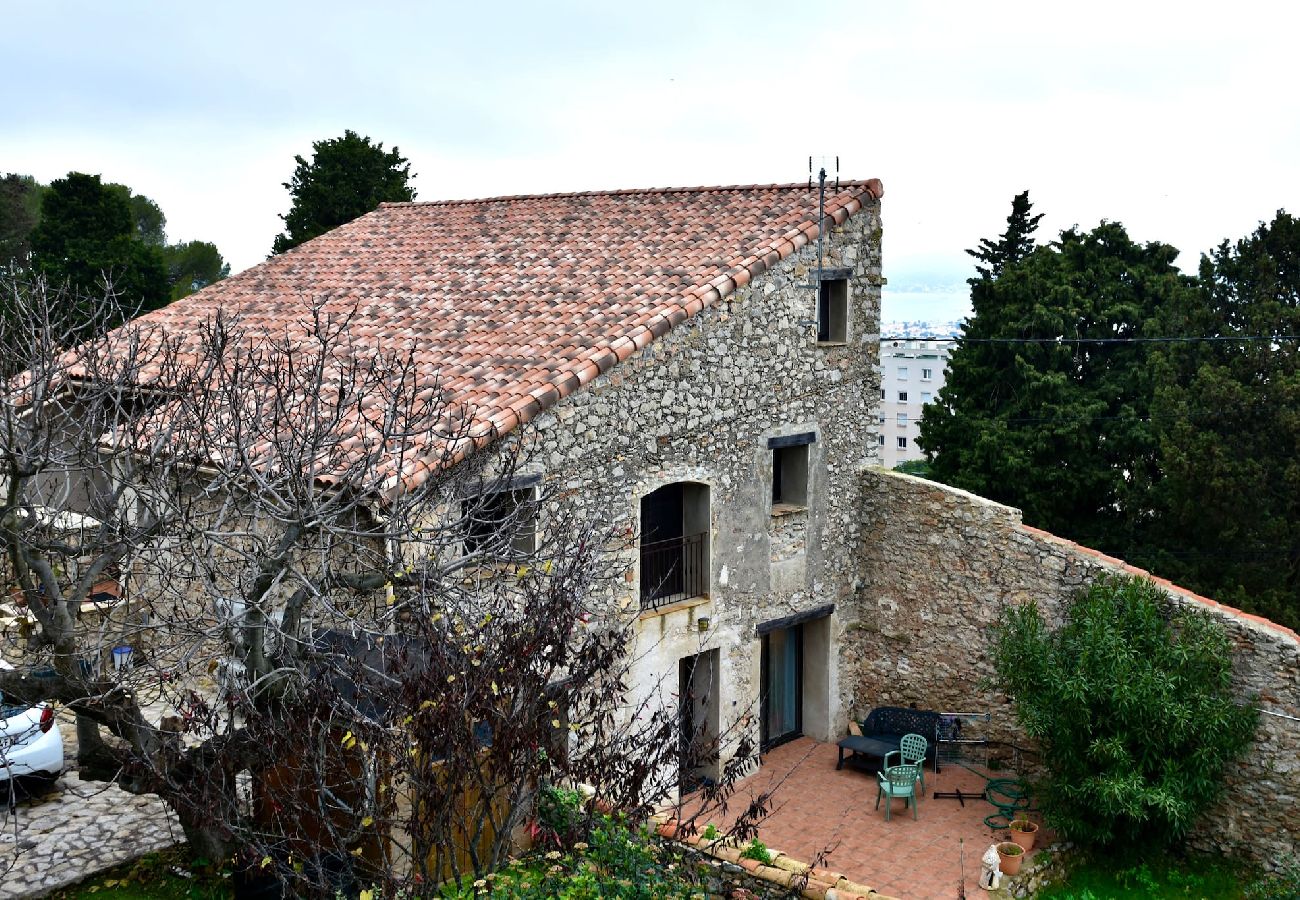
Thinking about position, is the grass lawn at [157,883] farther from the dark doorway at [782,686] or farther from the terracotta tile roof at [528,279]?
the dark doorway at [782,686]

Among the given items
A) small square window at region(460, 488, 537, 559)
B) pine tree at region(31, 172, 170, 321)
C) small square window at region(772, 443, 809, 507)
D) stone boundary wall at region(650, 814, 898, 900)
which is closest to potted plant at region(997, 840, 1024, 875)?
stone boundary wall at region(650, 814, 898, 900)

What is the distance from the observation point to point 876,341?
1448 cm

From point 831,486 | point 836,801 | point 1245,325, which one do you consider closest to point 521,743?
point 836,801

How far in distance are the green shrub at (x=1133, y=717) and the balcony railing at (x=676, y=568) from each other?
3.43 meters

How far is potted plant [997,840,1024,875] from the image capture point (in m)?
11.1

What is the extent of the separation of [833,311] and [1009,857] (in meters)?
6.39

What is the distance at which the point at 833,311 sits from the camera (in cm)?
1421

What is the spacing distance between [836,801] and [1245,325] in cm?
1202

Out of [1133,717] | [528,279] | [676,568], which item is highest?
[528,279]

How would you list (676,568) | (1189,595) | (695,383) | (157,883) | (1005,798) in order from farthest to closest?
(1005,798) → (676,568) → (695,383) → (1189,595) → (157,883)

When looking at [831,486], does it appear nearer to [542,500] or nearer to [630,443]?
[630,443]

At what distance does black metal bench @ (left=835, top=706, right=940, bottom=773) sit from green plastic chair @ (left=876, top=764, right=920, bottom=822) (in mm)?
560

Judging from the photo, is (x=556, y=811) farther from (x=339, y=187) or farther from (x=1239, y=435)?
(x=339, y=187)

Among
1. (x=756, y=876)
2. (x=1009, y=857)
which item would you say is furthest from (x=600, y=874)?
(x=1009, y=857)
